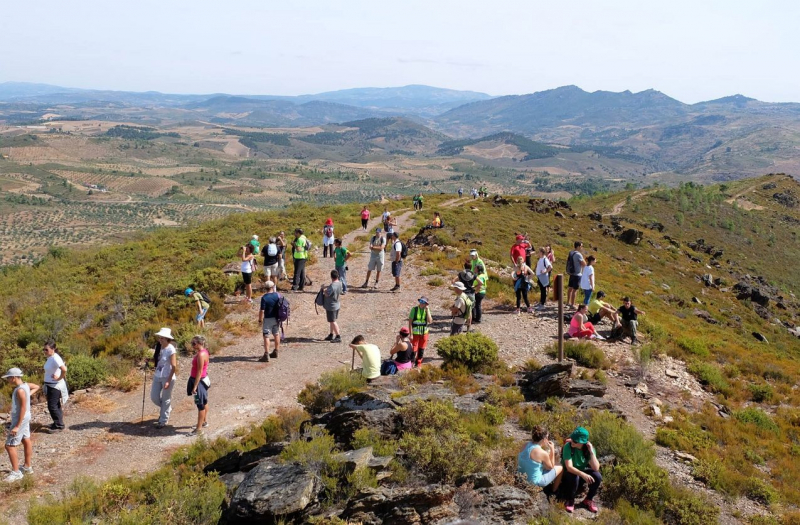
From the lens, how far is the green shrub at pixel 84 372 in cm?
1156

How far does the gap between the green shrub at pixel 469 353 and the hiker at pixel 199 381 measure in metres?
5.08

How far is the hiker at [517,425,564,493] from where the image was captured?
706 centimetres

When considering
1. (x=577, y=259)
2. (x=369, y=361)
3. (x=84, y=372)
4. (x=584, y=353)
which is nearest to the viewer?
(x=369, y=361)

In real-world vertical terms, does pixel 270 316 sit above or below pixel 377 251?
below

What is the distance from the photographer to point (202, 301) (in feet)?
46.9

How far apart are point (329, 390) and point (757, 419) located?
9.25 meters

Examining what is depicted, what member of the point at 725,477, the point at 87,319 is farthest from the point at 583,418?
the point at 87,319

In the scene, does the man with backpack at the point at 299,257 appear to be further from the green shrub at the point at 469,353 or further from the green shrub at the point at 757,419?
the green shrub at the point at 757,419

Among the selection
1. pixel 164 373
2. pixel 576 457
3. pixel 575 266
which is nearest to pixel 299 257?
pixel 164 373

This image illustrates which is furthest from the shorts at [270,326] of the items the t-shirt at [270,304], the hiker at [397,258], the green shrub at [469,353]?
the hiker at [397,258]

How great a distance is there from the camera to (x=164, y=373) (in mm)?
9492

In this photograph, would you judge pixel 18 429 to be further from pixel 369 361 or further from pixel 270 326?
pixel 369 361

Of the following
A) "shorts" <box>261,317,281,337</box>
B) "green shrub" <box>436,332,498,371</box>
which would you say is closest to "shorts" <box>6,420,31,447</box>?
"shorts" <box>261,317,281,337</box>

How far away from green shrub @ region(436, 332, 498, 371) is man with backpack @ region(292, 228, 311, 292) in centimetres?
648
